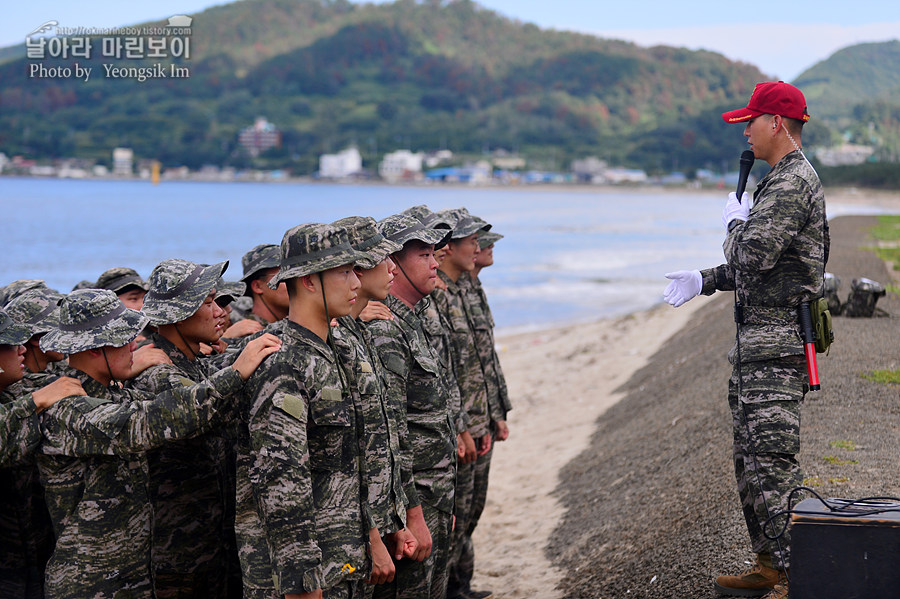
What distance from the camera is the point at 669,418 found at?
877 cm

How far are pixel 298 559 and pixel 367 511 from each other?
384mm

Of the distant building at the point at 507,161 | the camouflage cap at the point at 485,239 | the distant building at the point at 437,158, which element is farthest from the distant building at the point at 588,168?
the camouflage cap at the point at 485,239

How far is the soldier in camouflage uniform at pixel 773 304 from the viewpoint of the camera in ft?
13.2

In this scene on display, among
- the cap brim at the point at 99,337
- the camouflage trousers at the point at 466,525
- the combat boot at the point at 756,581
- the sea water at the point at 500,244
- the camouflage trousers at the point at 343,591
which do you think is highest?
the cap brim at the point at 99,337

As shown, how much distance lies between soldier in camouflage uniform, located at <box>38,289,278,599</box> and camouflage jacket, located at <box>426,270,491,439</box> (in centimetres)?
234

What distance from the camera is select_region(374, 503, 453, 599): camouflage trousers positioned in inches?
172

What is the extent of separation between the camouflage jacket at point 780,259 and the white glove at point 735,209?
2.5 inches

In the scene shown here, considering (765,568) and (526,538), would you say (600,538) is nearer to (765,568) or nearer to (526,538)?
(526,538)

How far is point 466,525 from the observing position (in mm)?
5816

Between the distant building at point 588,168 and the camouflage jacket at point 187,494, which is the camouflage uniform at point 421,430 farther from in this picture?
the distant building at point 588,168

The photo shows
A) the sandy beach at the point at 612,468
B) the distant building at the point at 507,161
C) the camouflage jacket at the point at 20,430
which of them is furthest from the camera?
the distant building at the point at 507,161

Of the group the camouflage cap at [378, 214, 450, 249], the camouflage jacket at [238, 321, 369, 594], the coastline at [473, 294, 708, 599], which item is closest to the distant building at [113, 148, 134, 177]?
the coastline at [473, 294, 708, 599]

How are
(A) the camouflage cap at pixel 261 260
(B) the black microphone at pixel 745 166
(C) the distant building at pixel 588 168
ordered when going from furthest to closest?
(C) the distant building at pixel 588 168, (A) the camouflage cap at pixel 261 260, (B) the black microphone at pixel 745 166

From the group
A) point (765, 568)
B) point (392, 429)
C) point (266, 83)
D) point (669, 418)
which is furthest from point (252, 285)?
point (266, 83)
